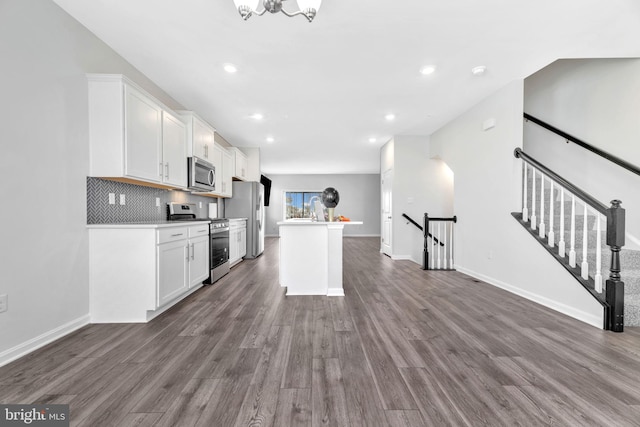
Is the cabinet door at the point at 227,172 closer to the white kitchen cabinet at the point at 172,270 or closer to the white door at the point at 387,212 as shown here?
the white kitchen cabinet at the point at 172,270

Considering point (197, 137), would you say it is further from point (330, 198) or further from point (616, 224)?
point (616, 224)

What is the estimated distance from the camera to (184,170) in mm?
3770

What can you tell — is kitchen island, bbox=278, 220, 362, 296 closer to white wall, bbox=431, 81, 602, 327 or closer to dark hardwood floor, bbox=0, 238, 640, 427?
dark hardwood floor, bbox=0, 238, 640, 427

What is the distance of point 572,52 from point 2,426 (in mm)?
5222

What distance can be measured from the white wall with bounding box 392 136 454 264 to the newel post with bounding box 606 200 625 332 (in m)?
3.66

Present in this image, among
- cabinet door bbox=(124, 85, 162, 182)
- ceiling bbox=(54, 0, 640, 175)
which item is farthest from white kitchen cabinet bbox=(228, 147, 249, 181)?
cabinet door bbox=(124, 85, 162, 182)

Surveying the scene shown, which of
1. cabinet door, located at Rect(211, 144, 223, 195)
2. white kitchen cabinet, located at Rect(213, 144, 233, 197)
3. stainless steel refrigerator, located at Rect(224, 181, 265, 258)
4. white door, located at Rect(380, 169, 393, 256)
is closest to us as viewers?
cabinet door, located at Rect(211, 144, 223, 195)

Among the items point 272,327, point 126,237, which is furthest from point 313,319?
point 126,237

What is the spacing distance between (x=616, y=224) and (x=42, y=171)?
4634mm

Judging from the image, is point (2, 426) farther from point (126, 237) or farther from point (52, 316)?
point (126, 237)

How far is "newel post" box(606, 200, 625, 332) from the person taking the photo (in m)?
2.29

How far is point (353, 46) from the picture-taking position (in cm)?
273

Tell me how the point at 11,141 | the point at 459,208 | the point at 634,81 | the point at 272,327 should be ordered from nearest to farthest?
the point at 11,141 → the point at 272,327 → the point at 634,81 → the point at 459,208

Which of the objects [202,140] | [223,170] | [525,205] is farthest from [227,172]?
[525,205]
